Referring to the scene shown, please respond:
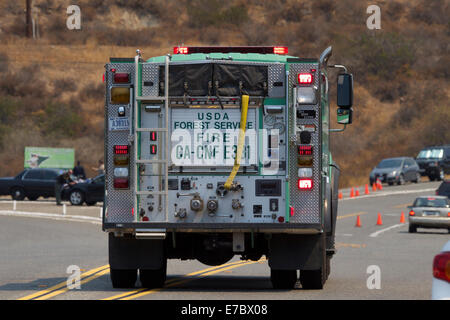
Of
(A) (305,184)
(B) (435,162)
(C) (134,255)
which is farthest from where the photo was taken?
(B) (435,162)

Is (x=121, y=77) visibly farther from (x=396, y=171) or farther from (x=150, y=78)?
(x=396, y=171)

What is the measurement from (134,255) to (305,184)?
8.17 ft

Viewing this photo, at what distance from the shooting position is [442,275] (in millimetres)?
7172

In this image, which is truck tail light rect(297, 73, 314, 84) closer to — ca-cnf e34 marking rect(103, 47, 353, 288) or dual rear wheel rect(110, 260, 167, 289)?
ca-cnf e34 marking rect(103, 47, 353, 288)

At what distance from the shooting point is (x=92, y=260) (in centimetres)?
2120

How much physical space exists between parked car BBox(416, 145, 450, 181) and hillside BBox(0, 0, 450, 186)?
5983 millimetres

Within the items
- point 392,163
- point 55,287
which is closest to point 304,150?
point 55,287

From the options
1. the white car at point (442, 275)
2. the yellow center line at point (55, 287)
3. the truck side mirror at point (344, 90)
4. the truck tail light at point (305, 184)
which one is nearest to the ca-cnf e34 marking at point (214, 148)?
the truck tail light at point (305, 184)

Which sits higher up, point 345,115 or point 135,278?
Answer: point 345,115

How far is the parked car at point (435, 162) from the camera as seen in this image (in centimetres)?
5706

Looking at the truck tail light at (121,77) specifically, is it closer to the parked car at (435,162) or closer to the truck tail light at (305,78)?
the truck tail light at (305,78)

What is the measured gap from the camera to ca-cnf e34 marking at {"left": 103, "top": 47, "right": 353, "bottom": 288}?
545 inches
